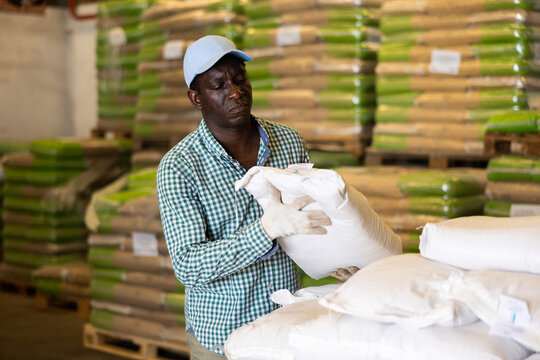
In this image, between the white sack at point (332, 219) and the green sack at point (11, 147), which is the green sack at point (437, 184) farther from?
the green sack at point (11, 147)

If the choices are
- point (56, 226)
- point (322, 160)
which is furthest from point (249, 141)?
point (56, 226)

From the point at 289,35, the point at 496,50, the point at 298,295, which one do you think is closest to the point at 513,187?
the point at 496,50

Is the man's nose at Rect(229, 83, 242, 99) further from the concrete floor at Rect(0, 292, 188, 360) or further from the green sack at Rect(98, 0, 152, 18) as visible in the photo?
the green sack at Rect(98, 0, 152, 18)

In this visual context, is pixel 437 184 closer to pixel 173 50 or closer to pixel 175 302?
pixel 175 302

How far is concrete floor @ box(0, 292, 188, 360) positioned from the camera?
532 centimetres

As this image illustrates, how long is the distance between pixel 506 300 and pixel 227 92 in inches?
45.0

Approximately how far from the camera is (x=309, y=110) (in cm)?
526

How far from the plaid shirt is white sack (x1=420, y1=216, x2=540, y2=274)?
1.63 feet

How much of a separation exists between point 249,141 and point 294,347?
33.0 inches

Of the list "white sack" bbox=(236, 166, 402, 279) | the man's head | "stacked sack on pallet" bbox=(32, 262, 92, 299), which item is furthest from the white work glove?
"stacked sack on pallet" bbox=(32, 262, 92, 299)

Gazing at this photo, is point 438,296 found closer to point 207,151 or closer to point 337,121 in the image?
point 207,151

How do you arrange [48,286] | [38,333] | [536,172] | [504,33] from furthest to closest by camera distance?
[48,286], [38,333], [504,33], [536,172]

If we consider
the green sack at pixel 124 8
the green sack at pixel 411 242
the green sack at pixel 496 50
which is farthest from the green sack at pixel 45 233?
the green sack at pixel 411 242

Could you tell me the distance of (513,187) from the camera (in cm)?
397
